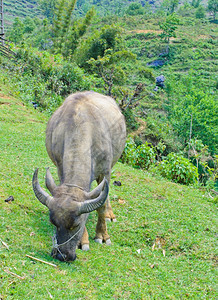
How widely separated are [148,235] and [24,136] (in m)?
6.14

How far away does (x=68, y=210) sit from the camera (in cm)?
438

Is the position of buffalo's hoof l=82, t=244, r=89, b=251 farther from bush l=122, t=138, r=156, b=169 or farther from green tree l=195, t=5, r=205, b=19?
green tree l=195, t=5, r=205, b=19

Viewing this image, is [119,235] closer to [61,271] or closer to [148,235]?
[148,235]

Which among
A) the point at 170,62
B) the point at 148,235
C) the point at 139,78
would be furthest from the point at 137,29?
the point at 148,235

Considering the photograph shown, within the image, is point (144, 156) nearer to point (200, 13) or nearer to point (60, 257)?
point (60, 257)

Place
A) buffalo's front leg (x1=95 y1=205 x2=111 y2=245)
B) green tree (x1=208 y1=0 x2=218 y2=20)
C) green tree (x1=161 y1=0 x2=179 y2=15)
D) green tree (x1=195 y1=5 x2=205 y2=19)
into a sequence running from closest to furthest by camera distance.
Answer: buffalo's front leg (x1=95 y1=205 x2=111 y2=245) → green tree (x1=161 y1=0 x2=179 y2=15) → green tree (x1=208 y1=0 x2=218 y2=20) → green tree (x1=195 y1=5 x2=205 y2=19)

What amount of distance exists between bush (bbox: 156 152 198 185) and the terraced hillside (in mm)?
103430

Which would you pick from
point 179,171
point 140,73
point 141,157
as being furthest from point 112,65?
point 179,171

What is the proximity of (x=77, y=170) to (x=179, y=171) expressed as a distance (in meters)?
7.00

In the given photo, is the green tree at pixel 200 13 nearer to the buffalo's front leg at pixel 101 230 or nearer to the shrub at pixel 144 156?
the shrub at pixel 144 156

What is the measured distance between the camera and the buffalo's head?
4.39 m

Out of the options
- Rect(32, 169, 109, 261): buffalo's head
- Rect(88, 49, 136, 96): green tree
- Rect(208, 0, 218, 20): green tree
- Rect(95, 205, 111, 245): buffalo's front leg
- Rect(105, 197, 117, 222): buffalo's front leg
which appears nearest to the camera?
Rect(32, 169, 109, 261): buffalo's head

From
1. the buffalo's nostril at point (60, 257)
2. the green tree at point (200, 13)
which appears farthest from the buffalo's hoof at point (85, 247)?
the green tree at point (200, 13)

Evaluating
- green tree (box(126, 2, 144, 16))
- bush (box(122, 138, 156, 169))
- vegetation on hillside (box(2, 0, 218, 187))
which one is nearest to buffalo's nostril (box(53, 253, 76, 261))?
vegetation on hillside (box(2, 0, 218, 187))
